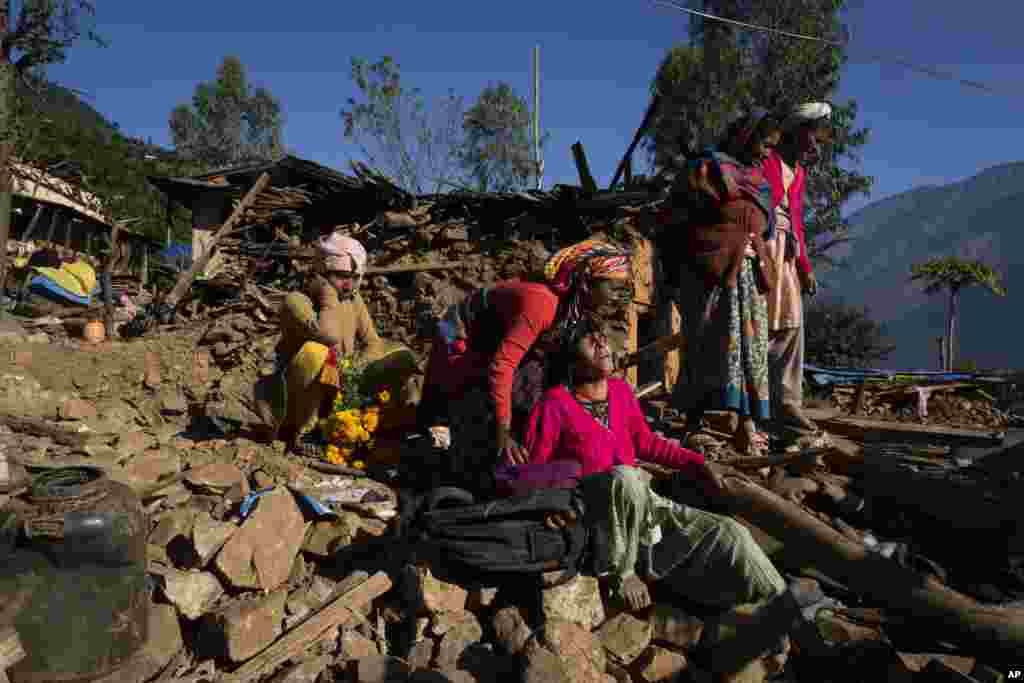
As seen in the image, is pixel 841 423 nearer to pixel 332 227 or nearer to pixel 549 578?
pixel 549 578

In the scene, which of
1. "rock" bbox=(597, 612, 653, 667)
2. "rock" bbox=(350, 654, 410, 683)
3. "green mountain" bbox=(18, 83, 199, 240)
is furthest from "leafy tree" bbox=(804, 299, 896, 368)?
"green mountain" bbox=(18, 83, 199, 240)

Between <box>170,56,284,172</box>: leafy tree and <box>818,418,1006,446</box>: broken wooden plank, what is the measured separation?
104 ft

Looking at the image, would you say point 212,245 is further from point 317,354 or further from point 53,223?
point 53,223

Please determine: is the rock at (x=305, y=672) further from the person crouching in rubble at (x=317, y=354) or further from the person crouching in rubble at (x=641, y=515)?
the person crouching in rubble at (x=317, y=354)

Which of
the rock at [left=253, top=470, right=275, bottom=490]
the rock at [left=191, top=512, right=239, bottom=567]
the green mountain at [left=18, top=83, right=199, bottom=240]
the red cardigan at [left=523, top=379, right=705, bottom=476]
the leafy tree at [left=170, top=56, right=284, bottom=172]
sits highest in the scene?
the leafy tree at [left=170, top=56, right=284, bottom=172]

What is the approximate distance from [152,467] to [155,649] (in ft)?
5.26

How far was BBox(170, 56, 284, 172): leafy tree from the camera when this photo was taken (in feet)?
102

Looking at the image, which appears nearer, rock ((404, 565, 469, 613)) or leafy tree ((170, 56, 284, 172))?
rock ((404, 565, 469, 613))

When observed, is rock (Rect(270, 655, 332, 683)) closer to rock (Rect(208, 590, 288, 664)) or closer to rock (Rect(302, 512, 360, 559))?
rock (Rect(208, 590, 288, 664))

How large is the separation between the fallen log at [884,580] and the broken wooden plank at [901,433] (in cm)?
233

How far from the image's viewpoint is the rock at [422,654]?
2293 millimetres

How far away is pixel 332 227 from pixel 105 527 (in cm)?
757

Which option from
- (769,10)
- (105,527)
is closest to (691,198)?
(105,527)

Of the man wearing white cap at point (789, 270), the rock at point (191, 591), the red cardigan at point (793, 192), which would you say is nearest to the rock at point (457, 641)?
the rock at point (191, 591)
